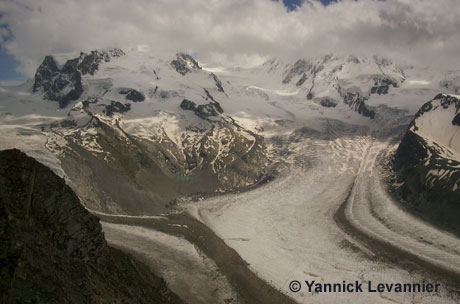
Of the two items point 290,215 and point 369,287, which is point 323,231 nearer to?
point 290,215

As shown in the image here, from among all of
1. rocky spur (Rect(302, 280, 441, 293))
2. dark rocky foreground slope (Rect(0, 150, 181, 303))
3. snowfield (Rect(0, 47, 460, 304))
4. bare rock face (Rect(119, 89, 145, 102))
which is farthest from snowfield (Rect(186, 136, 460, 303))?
bare rock face (Rect(119, 89, 145, 102))

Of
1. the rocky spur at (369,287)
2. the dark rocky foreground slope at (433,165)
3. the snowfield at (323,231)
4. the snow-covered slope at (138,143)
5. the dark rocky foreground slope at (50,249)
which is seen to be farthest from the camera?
the snow-covered slope at (138,143)

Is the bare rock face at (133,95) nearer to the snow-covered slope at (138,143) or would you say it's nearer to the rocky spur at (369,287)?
the snow-covered slope at (138,143)

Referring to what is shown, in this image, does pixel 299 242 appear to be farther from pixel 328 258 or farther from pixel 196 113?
pixel 196 113

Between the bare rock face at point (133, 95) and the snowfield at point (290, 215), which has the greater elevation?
the bare rock face at point (133, 95)

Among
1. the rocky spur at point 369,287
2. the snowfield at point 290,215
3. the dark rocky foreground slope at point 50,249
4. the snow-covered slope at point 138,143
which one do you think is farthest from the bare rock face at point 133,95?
the dark rocky foreground slope at point 50,249

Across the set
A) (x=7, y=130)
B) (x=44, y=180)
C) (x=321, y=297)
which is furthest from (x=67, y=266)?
(x=7, y=130)

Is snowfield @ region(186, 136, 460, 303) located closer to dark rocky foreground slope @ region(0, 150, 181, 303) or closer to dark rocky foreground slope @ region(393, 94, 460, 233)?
dark rocky foreground slope @ region(393, 94, 460, 233)

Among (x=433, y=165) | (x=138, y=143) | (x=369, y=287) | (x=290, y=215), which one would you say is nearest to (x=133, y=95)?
(x=138, y=143)
